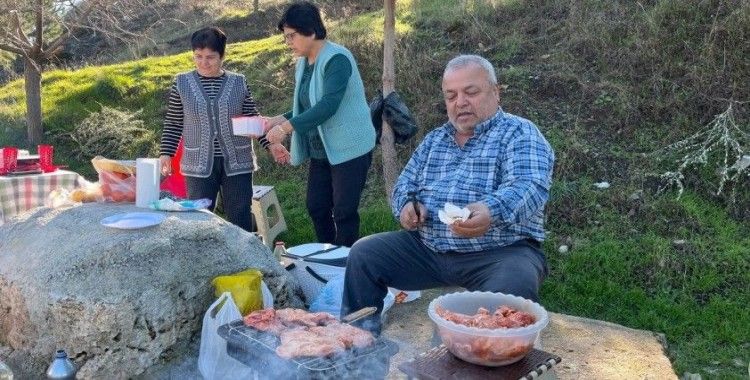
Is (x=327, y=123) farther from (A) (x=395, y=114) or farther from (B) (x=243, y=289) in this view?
(B) (x=243, y=289)

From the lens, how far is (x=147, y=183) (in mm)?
3574

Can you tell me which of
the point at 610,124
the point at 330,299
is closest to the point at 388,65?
the point at 330,299

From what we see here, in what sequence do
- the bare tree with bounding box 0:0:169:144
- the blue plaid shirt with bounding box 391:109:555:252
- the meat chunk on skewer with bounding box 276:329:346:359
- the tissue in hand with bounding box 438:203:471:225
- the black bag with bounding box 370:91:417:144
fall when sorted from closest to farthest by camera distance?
1. the meat chunk on skewer with bounding box 276:329:346:359
2. the tissue in hand with bounding box 438:203:471:225
3. the blue plaid shirt with bounding box 391:109:555:252
4. the black bag with bounding box 370:91:417:144
5. the bare tree with bounding box 0:0:169:144

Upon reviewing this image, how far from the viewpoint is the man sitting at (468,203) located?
2764 millimetres

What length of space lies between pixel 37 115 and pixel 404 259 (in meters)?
7.32

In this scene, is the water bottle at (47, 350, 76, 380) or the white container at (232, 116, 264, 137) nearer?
the water bottle at (47, 350, 76, 380)

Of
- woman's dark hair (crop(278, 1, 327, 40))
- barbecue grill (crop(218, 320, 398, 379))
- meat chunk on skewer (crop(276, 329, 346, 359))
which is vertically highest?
woman's dark hair (crop(278, 1, 327, 40))

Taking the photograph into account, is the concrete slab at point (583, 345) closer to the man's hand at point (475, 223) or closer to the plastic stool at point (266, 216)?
the man's hand at point (475, 223)

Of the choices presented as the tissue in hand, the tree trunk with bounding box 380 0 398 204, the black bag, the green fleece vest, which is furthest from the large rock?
the tree trunk with bounding box 380 0 398 204

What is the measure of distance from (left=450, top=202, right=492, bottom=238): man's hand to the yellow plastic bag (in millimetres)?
970

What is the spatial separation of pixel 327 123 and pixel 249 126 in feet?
1.51

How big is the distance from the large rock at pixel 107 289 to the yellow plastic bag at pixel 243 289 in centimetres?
11

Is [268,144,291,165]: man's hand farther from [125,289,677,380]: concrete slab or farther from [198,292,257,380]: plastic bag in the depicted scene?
[198,292,257,380]: plastic bag

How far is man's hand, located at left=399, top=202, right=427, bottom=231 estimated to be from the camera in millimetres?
2961
